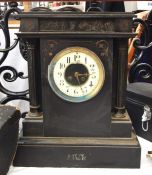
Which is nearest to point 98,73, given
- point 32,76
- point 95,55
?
point 95,55

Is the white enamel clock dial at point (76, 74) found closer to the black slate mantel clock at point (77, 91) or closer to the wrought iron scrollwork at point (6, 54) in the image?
the black slate mantel clock at point (77, 91)

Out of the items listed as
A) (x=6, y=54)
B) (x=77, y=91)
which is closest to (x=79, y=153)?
(x=77, y=91)

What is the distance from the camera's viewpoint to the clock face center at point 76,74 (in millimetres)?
646

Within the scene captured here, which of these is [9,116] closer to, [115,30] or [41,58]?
[41,58]

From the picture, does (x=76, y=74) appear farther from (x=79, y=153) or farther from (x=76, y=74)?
(x=79, y=153)

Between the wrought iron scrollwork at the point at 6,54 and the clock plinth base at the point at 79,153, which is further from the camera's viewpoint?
the wrought iron scrollwork at the point at 6,54

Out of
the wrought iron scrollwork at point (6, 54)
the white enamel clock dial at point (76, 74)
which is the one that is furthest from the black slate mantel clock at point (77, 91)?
the wrought iron scrollwork at point (6, 54)

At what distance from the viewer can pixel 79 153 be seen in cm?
65

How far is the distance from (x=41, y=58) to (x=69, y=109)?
128 millimetres

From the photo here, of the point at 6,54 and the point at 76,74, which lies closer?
the point at 76,74

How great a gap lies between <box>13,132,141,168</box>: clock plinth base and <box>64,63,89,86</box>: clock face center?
13 cm

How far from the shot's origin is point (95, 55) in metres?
0.64

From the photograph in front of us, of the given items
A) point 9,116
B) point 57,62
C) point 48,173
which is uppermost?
point 57,62

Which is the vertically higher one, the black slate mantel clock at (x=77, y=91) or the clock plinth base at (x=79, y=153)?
the black slate mantel clock at (x=77, y=91)
